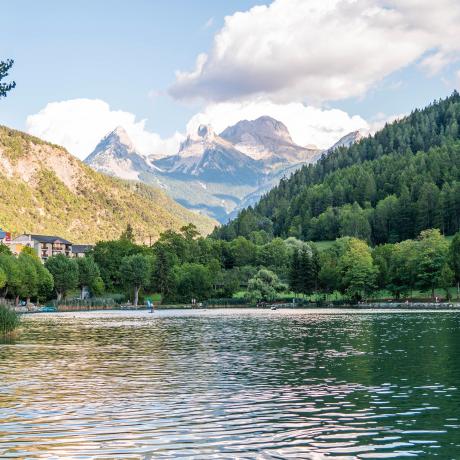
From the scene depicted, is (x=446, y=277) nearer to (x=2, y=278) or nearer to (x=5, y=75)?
(x=2, y=278)

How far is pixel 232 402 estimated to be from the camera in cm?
2967

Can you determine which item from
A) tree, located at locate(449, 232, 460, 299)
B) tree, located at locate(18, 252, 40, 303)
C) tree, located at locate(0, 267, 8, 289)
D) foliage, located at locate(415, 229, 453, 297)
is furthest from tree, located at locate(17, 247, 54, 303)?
tree, located at locate(449, 232, 460, 299)

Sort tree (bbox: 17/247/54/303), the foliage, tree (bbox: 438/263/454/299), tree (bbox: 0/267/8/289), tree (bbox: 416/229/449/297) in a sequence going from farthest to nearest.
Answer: tree (bbox: 416/229/449/297), the foliage, tree (bbox: 438/263/454/299), tree (bbox: 17/247/54/303), tree (bbox: 0/267/8/289)

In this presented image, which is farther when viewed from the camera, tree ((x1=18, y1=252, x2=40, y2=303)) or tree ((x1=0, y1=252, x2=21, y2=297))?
tree ((x1=18, y1=252, x2=40, y2=303))

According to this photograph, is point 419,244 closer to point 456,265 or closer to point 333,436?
point 456,265

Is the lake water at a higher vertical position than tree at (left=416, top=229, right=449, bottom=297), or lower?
lower

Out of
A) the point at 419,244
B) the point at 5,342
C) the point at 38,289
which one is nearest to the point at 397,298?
the point at 419,244

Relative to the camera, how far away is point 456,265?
579 feet

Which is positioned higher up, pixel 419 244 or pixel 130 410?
pixel 419 244

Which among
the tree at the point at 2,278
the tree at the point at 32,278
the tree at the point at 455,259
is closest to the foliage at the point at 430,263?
the tree at the point at 455,259

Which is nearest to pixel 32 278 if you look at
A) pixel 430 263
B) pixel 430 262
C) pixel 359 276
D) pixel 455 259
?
pixel 359 276

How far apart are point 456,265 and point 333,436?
535ft

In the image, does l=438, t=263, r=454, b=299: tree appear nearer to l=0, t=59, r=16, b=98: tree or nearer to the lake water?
the lake water

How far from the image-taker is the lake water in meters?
21.4
